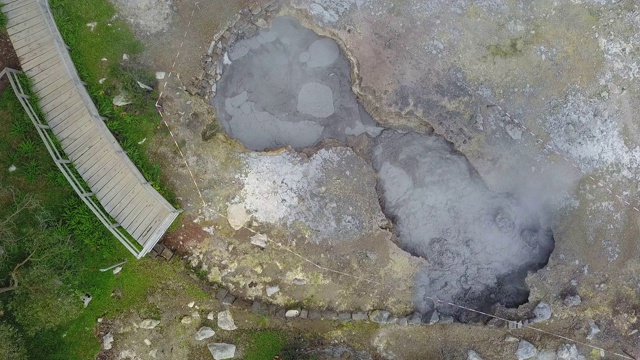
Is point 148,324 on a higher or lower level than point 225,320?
higher

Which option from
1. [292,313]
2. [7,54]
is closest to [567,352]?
[292,313]

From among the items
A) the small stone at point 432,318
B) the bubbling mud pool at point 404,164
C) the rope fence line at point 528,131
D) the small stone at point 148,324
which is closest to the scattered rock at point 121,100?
the bubbling mud pool at point 404,164

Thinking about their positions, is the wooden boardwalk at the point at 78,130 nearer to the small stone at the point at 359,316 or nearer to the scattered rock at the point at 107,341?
the scattered rock at the point at 107,341

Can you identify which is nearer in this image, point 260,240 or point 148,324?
point 148,324

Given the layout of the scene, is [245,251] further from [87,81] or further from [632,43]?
[632,43]

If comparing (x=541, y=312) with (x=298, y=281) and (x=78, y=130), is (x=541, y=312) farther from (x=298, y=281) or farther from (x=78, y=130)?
(x=78, y=130)

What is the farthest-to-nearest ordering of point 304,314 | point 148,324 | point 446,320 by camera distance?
1. point 446,320
2. point 304,314
3. point 148,324
